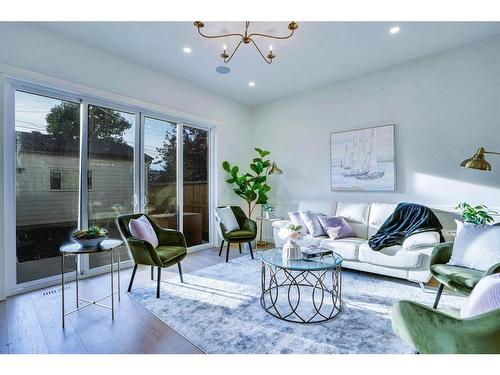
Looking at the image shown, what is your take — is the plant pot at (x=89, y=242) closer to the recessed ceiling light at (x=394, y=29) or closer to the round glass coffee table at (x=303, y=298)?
the round glass coffee table at (x=303, y=298)

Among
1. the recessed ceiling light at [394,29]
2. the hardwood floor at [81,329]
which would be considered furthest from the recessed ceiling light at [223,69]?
the hardwood floor at [81,329]

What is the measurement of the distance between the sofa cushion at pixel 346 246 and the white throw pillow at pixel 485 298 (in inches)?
73.4

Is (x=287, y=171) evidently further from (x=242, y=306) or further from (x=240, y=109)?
(x=242, y=306)

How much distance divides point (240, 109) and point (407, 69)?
303cm

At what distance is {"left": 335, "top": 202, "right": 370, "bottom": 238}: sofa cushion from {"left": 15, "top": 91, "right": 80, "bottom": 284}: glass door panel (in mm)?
3765

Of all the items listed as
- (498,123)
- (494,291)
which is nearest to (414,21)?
(498,123)

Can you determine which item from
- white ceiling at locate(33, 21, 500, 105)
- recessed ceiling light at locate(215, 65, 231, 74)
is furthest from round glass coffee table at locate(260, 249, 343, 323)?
recessed ceiling light at locate(215, 65, 231, 74)

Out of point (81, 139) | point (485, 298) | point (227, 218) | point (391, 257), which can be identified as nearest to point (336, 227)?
point (391, 257)

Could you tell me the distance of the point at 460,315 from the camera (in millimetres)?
1519

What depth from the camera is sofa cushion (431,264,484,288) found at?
205 centimetres

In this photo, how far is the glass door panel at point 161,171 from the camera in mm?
3928

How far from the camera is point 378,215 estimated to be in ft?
12.0

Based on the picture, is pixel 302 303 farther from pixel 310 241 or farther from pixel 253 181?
pixel 253 181
